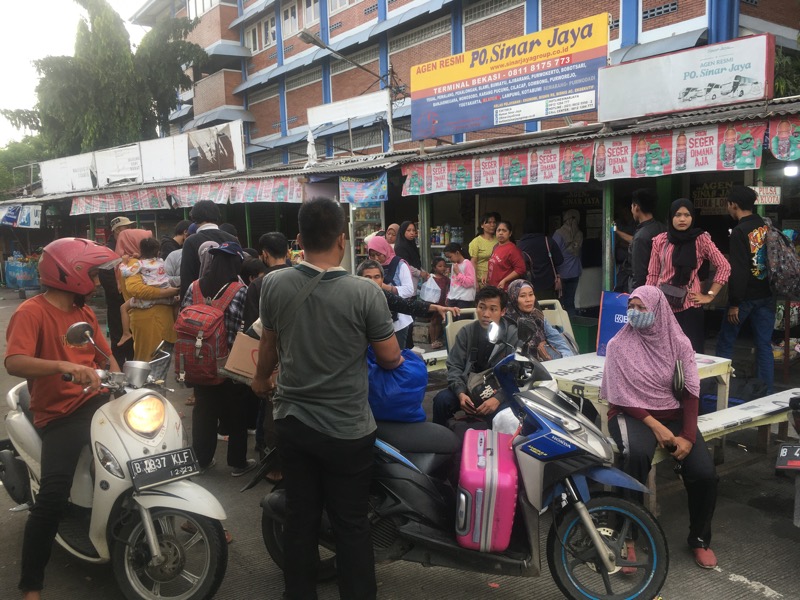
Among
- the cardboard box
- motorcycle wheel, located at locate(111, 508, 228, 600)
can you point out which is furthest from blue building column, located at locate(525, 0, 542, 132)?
motorcycle wheel, located at locate(111, 508, 228, 600)

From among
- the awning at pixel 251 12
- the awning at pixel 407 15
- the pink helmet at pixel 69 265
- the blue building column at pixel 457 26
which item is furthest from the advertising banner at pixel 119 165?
the pink helmet at pixel 69 265

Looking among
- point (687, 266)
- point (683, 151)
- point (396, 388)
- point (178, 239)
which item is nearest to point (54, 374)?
point (396, 388)

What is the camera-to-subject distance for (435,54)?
1762cm

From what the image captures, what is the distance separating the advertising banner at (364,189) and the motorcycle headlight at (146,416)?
23.3 feet

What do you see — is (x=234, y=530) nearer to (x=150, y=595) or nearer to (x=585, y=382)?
(x=150, y=595)

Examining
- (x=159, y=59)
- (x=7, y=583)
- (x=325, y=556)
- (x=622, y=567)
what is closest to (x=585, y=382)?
(x=622, y=567)

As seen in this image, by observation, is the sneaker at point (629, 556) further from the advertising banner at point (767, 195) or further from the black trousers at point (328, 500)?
the advertising banner at point (767, 195)

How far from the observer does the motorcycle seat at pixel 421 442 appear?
2908 mm

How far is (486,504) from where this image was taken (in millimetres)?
2686

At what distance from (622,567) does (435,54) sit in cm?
1700

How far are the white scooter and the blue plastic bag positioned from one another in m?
0.87

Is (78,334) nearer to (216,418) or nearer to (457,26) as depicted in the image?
(216,418)

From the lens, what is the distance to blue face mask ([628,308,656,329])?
326 cm

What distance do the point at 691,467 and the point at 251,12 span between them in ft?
88.0
